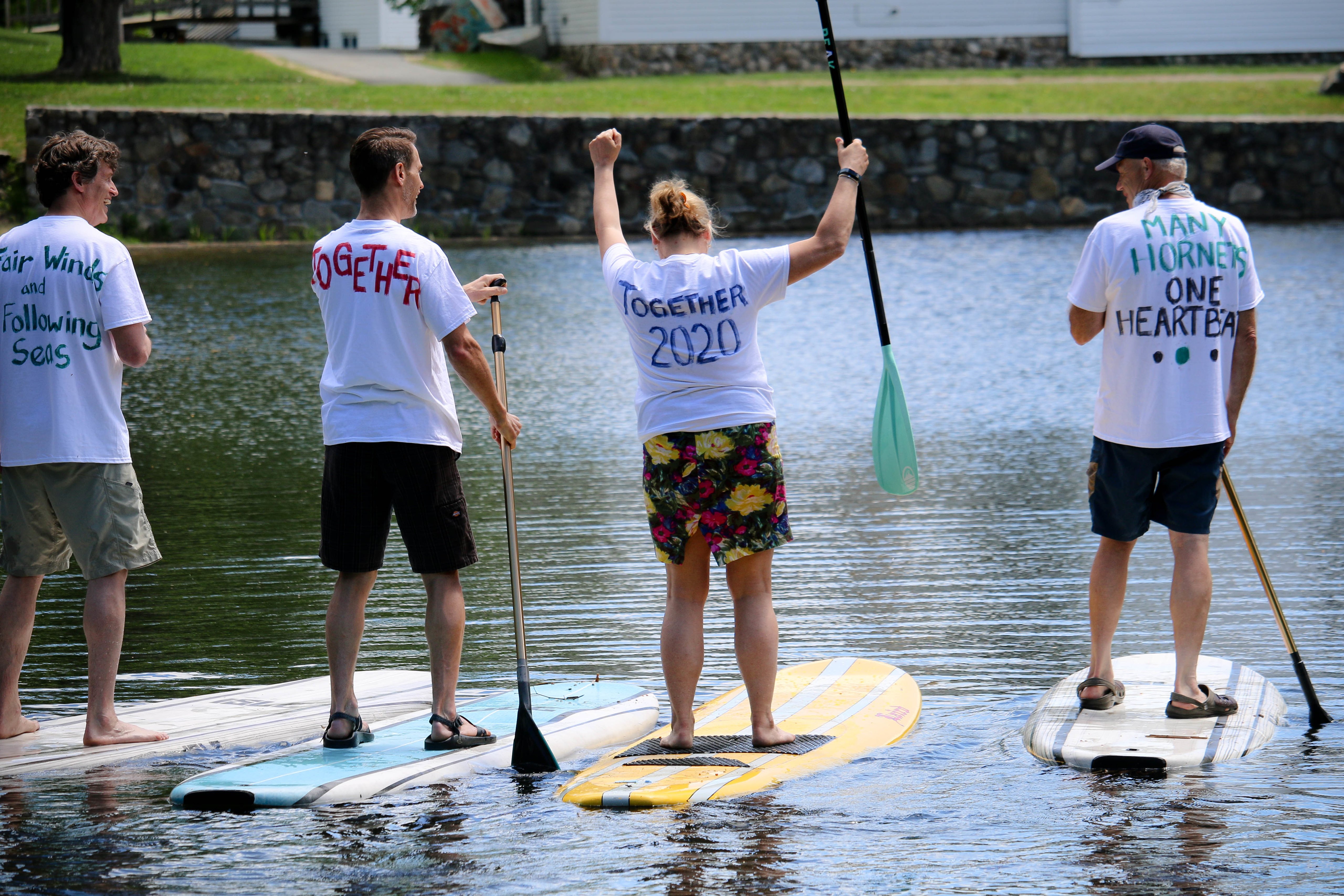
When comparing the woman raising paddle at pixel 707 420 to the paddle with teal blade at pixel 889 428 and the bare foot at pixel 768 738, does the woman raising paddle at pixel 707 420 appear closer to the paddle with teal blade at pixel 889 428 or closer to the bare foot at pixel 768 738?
the bare foot at pixel 768 738

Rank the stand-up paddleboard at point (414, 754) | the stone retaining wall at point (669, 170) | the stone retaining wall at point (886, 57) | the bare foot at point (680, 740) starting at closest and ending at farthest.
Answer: the stand-up paddleboard at point (414, 754), the bare foot at point (680, 740), the stone retaining wall at point (669, 170), the stone retaining wall at point (886, 57)

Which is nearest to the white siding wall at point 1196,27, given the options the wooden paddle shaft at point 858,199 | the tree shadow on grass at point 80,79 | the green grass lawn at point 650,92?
the green grass lawn at point 650,92

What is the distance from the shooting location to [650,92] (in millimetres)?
24344

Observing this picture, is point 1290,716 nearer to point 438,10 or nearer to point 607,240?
point 607,240

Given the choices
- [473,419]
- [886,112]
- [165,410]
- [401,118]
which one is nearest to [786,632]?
[473,419]

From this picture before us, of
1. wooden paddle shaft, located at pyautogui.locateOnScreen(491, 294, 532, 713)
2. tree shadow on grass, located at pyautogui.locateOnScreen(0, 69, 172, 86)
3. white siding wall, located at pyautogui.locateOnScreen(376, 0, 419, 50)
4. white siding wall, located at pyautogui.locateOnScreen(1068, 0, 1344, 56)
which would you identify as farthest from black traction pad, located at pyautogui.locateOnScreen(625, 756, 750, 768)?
white siding wall, located at pyautogui.locateOnScreen(376, 0, 419, 50)

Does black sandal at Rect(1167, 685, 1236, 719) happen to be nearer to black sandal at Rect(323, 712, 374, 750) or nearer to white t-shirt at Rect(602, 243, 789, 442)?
white t-shirt at Rect(602, 243, 789, 442)

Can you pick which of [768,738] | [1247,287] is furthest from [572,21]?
[768,738]

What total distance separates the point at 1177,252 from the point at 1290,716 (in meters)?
1.40

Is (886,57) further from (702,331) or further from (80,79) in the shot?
(702,331)

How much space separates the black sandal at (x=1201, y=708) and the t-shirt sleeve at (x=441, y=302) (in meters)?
2.28

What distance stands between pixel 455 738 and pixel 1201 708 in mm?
2120

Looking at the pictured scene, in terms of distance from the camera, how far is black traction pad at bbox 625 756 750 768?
4180 mm

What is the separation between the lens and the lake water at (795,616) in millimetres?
3510
